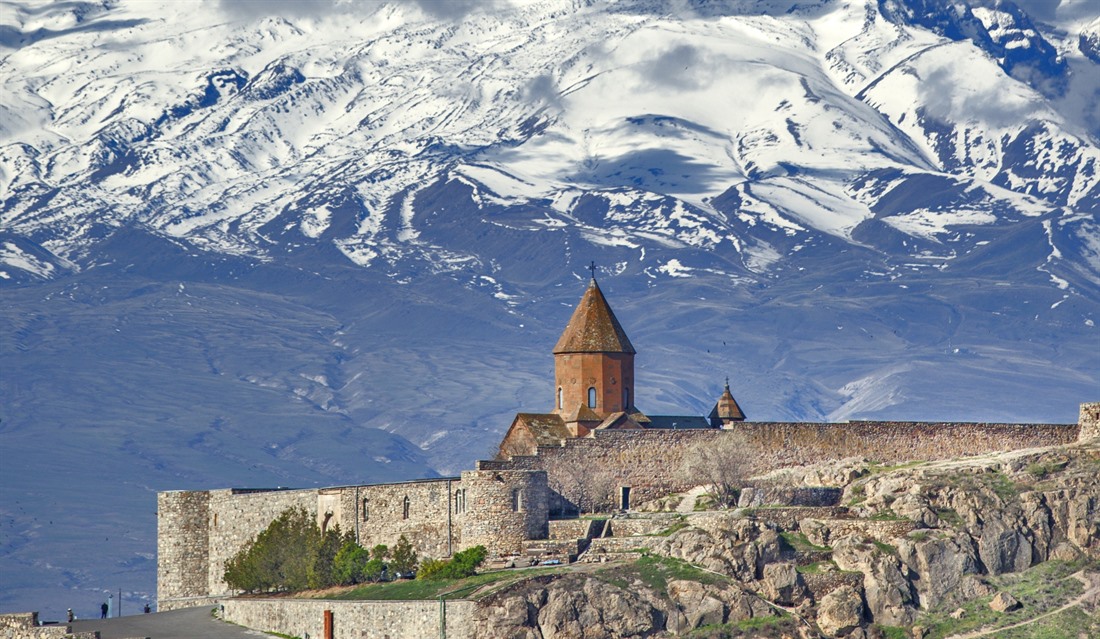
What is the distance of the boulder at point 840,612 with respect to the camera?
7419 cm

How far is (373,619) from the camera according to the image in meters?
73.1

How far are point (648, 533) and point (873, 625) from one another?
9.21 meters

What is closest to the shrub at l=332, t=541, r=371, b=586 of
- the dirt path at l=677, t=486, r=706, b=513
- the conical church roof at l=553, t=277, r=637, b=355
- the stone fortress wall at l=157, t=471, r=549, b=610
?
the stone fortress wall at l=157, t=471, r=549, b=610

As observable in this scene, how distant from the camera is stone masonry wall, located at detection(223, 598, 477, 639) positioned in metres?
71.6

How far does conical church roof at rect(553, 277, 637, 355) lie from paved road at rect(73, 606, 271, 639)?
20.5m

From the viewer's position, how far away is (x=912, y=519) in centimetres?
7862

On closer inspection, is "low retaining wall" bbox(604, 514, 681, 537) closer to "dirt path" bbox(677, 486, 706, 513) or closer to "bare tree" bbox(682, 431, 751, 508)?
"dirt path" bbox(677, 486, 706, 513)

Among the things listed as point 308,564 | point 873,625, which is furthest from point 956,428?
point 308,564

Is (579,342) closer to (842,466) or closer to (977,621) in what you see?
(842,466)

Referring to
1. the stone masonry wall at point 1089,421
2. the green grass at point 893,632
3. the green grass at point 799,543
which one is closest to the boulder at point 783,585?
the green grass at point 799,543

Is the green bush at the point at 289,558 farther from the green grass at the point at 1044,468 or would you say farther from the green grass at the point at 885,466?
the green grass at the point at 1044,468

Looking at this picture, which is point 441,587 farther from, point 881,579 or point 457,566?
point 881,579

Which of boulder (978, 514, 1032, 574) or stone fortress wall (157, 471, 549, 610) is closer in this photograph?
boulder (978, 514, 1032, 574)

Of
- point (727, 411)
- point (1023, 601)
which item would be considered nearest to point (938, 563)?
point (1023, 601)
